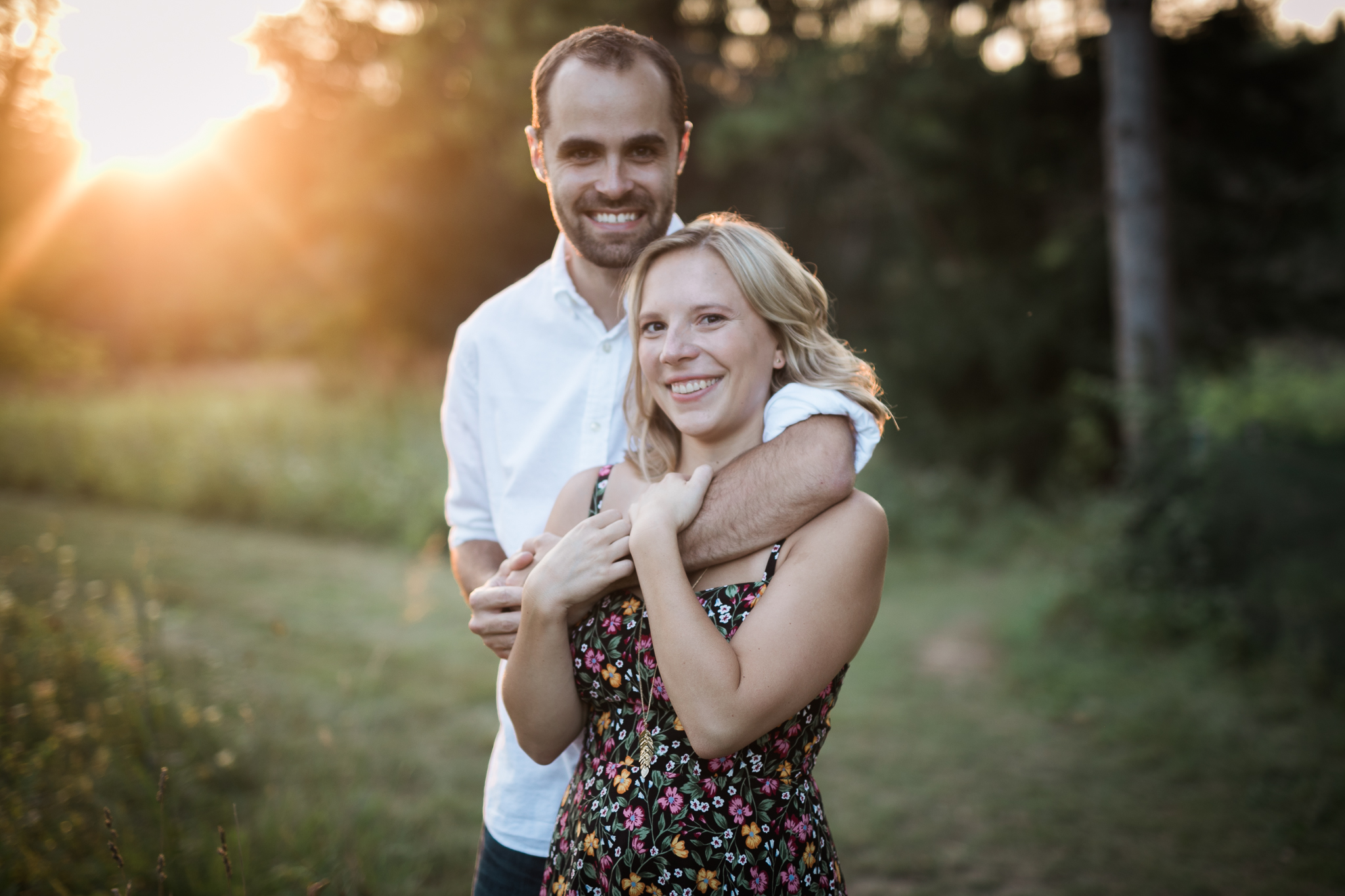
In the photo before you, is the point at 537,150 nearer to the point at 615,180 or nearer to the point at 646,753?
the point at 615,180

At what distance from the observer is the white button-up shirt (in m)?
1.93

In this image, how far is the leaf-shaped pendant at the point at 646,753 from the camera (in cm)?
156

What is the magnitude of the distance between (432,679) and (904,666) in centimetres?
310

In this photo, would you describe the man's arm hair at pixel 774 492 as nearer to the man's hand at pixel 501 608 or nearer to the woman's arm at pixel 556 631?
the woman's arm at pixel 556 631

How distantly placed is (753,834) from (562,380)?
3.49ft

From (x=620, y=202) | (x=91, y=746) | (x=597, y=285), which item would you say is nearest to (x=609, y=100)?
(x=620, y=202)

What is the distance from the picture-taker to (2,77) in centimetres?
301

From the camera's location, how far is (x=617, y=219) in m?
1.95

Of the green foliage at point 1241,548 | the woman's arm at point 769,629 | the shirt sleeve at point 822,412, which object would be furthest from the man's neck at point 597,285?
the green foliage at point 1241,548

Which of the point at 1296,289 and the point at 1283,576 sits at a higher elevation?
the point at 1296,289

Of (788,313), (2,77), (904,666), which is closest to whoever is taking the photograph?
(788,313)

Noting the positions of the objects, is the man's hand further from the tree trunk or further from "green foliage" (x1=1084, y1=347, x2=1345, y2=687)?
the tree trunk

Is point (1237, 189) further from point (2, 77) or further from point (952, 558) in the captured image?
point (2, 77)

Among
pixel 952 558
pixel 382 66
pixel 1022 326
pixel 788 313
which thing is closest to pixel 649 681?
pixel 788 313
